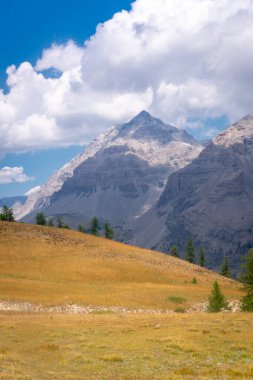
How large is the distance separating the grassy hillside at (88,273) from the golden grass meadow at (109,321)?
189 mm

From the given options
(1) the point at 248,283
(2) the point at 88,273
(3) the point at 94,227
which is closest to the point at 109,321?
(1) the point at 248,283

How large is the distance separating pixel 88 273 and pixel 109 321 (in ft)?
116

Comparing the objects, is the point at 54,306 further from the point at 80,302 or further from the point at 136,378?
the point at 136,378

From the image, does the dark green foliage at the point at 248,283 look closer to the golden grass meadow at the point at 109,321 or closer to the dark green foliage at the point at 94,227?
the golden grass meadow at the point at 109,321

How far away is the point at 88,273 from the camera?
74750 millimetres

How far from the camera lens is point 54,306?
2095 inches

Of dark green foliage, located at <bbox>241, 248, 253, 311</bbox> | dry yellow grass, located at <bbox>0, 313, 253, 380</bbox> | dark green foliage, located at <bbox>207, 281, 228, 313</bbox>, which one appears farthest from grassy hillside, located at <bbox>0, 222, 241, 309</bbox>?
dry yellow grass, located at <bbox>0, 313, 253, 380</bbox>

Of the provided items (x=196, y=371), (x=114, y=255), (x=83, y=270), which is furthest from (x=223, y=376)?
(x=114, y=255)

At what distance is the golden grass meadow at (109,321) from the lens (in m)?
20.5

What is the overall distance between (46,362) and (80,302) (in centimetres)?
3405

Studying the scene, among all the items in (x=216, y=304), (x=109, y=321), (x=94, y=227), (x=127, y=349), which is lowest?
(x=216, y=304)

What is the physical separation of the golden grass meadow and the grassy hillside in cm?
19

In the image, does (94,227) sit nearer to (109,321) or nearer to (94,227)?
(94,227)

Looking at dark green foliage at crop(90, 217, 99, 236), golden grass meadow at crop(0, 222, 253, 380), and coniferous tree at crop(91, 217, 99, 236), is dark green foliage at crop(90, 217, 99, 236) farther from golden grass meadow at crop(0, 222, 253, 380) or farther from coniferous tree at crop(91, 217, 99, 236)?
golden grass meadow at crop(0, 222, 253, 380)
